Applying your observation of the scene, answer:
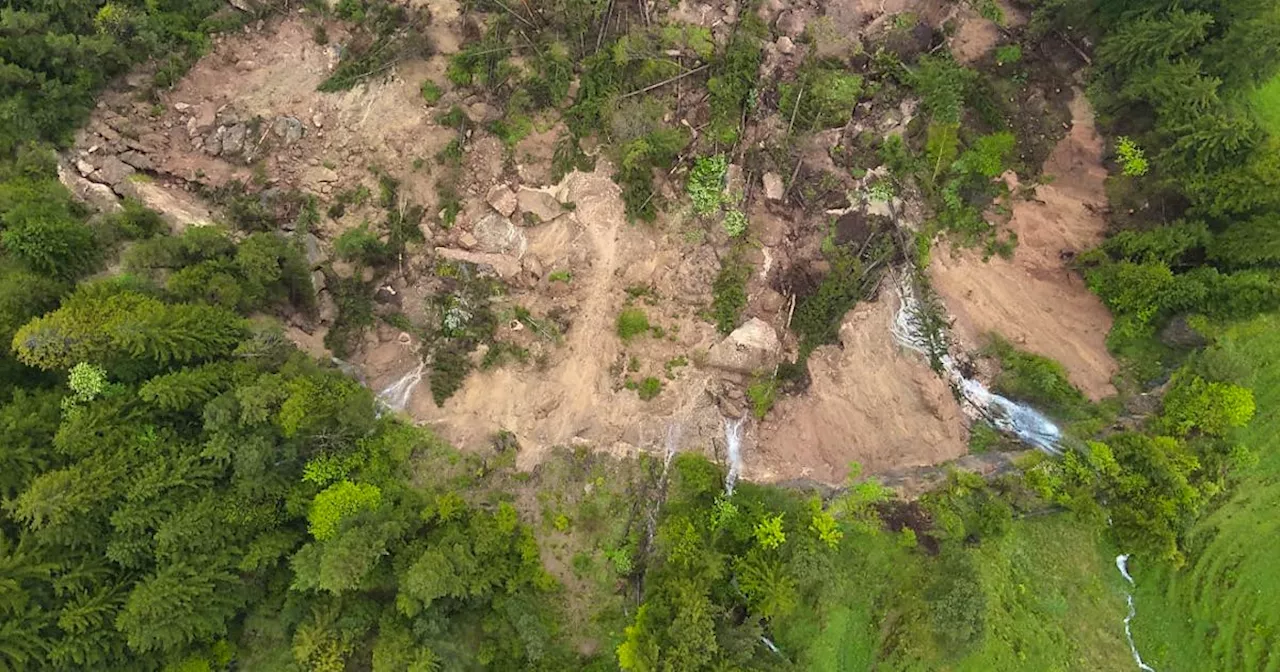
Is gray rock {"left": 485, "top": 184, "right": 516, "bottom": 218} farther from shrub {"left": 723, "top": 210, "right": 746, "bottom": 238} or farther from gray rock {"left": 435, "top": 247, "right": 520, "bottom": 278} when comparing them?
shrub {"left": 723, "top": 210, "right": 746, "bottom": 238}

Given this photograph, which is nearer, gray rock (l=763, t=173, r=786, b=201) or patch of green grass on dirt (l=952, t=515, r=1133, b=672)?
patch of green grass on dirt (l=952, t=515, r=1133, b=672)

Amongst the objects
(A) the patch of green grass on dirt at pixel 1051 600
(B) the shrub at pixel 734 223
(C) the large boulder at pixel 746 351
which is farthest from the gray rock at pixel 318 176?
(A) the patch of green grass on dirt at pixel 1051 600

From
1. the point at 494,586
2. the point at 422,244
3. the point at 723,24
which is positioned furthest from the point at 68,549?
the point at 723,24

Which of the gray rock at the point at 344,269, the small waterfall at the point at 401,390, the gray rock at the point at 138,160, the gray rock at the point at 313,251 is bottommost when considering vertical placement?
the small waterfall at the point at 401,390

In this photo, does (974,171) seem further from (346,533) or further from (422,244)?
(346,533)

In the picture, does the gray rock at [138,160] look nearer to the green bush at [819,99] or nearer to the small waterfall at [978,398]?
the green bush at [819,99]

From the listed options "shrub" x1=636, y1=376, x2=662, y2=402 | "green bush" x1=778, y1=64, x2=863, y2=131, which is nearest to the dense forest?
"shrub" x1=636, y1=376, x2=662, y2=402

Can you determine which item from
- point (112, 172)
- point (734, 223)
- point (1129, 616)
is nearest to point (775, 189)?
point (734, 223)
